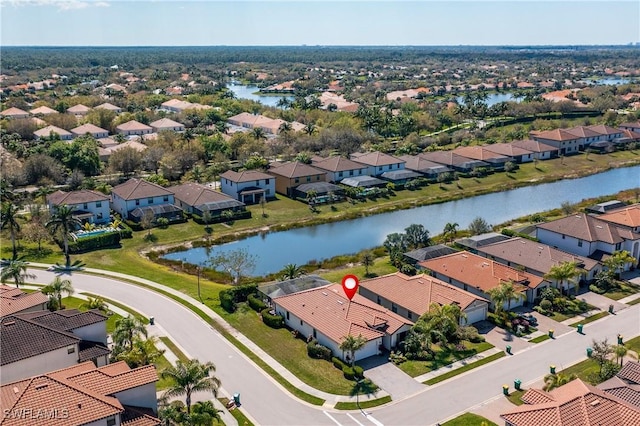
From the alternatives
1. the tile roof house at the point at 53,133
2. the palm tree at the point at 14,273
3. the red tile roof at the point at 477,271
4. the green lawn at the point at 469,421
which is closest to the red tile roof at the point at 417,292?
the red tile roof at the point at 477,271

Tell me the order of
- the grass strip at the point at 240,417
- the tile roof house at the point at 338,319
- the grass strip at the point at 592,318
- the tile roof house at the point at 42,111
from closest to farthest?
the grass strip at the point at 240,417 → the tile roof house at the point at 338,319 → the grass strip at the point at 592,318 → the tile roof house at the point at 42,111

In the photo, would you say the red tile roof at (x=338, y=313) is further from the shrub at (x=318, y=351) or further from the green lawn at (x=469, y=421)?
the green lawn at (x=469, y=421)

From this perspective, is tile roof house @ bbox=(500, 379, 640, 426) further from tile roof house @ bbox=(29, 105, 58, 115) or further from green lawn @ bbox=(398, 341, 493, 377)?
tile roof house @ bbox=(29, 105, 58, 115)

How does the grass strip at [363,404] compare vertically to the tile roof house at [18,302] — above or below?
below

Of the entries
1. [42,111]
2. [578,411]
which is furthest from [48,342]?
[42,111]

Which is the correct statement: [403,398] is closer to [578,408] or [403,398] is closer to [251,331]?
[578,408]

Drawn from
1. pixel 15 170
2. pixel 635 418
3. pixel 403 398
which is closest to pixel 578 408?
pixel 635 418

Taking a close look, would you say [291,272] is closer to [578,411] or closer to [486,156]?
[578,411]
